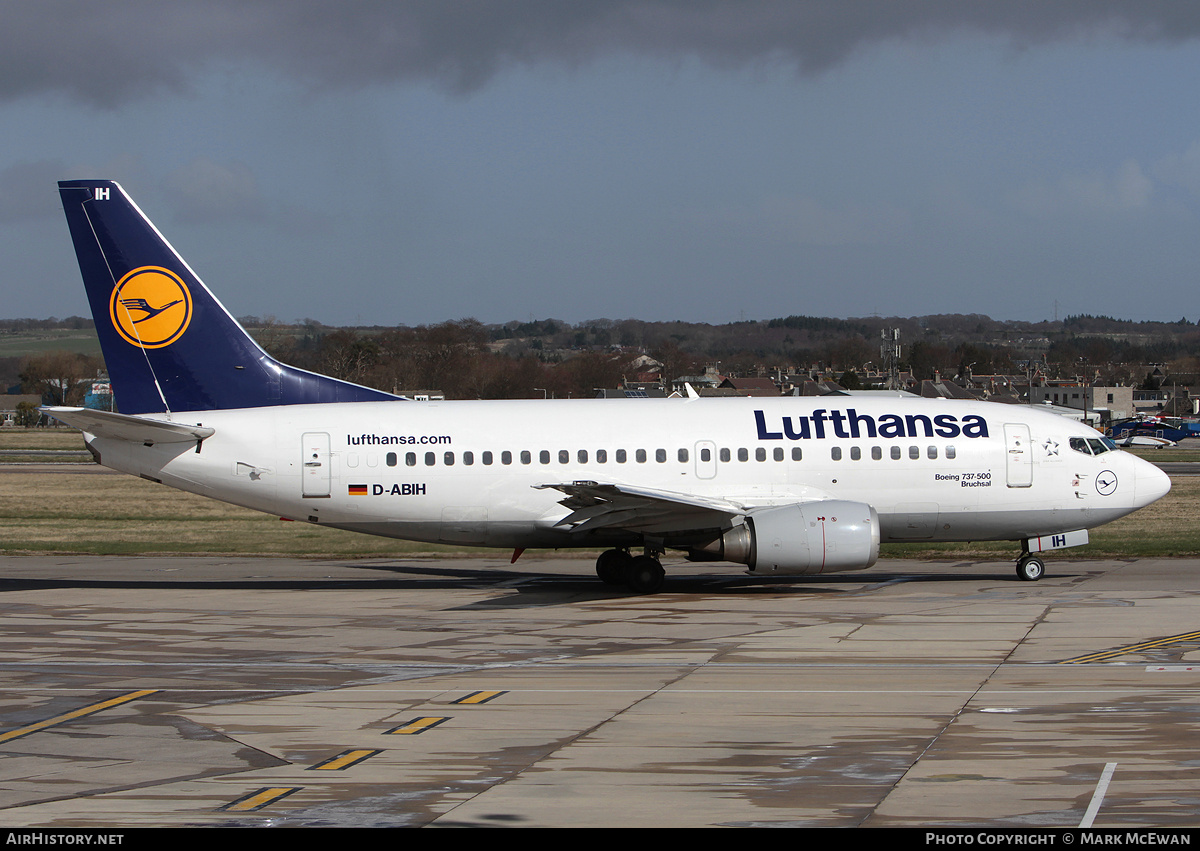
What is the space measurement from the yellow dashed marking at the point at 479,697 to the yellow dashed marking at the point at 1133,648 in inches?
326

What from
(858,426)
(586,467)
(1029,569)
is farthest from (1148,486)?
(586,467)

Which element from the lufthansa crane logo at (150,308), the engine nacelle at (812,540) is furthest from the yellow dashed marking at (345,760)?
the lufthansa crane logo at (150,308)

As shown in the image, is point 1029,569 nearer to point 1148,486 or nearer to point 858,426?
point 1148,486

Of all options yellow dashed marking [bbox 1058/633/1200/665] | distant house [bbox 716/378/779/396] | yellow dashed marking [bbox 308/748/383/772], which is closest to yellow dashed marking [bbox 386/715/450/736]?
yellow dashed marking [bbox 308/748/383/772]

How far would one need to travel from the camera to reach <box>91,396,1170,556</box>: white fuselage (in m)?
25.0

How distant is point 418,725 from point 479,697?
5.48 ft

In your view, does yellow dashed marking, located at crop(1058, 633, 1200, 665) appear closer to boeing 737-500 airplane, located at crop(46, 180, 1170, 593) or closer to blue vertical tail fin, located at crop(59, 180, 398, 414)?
boeing 737-500 airplane, located at crop(46, 180, 1170, 593)

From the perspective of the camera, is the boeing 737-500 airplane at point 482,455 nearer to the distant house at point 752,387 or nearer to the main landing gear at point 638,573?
the main landing gear at point 638,573

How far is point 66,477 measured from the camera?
6241 centimetres

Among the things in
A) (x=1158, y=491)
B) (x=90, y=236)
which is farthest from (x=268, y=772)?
(x=1158, y=491)

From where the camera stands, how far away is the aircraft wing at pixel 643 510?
23.2 meters

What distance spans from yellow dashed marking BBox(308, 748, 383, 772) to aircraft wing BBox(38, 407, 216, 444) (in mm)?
13254
